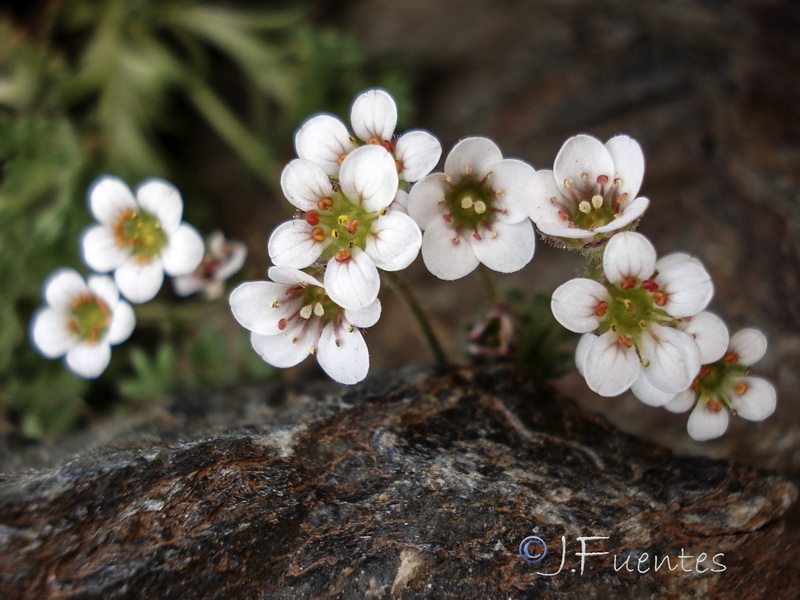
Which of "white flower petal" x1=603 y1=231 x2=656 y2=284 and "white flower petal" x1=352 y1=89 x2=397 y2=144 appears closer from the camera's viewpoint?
"white flower petal" x1=603 y1=231 x2=656 y2=284

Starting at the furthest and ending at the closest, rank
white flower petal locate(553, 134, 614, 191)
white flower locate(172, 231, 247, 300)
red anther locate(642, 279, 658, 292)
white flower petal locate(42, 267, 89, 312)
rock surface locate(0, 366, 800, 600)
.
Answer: white flower locate(172, 231, 247, 300) < white flower petal locate(42, 267, 89, 312) < white flower petal locate(553, 134, 614, 191) < red anther locate(642, 279, 658, 292) < rock surface locate(0, 366, 800, 600)

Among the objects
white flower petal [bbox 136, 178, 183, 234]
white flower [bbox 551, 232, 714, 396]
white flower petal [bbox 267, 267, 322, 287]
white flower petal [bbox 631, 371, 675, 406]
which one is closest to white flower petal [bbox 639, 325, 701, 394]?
white flower [bbox 551, 232, 714, 396]

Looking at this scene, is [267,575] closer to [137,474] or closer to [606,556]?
[137,474]

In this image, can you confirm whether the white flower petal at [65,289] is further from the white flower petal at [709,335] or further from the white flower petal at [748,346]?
the white flower petal at [748,346]

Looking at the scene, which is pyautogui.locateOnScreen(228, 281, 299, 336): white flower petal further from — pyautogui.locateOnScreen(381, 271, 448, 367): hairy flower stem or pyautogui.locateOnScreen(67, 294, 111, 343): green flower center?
pyautogui.locateOnScreen(67, 294, 111, 343): green flower center

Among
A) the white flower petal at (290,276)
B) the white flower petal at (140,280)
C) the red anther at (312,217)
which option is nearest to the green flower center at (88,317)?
the white flower petal at (140,280)

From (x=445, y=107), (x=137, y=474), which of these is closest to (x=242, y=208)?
(x=445, y=107)

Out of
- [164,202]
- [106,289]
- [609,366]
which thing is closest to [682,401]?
[609,366]
